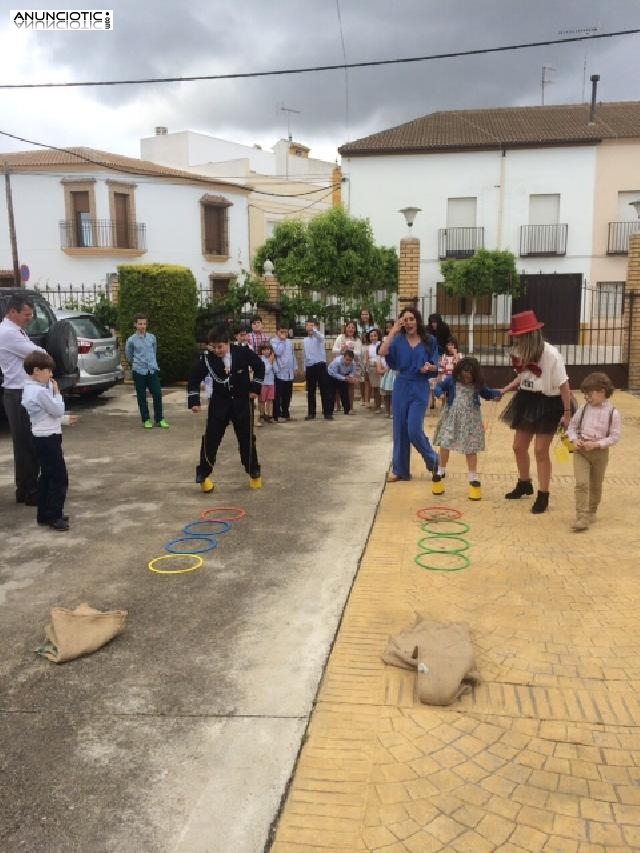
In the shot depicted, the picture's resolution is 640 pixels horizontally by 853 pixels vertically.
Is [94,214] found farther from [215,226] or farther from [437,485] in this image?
[437,485]

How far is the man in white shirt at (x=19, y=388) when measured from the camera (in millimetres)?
6309

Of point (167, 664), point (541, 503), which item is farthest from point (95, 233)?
point (167, 664)

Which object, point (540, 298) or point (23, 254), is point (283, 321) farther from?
point (23, 254)

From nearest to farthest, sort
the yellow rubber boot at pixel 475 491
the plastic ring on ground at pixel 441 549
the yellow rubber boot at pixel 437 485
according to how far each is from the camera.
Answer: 1. the plastic ring on ground at pixel 441 549
2. the yellow rubber boot at pixel 475 491
3. the yellow rubber boot at pixel 437 485

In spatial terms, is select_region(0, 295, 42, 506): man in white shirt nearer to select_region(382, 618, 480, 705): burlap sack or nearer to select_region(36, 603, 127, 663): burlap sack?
select_region(36, 603, 127, 663): burlap sack

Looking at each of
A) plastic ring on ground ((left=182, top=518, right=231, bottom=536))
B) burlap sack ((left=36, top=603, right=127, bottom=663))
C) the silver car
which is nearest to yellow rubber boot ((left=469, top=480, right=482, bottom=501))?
plastic ring on ground ((left=182, top=518, right=231, bottom=536))

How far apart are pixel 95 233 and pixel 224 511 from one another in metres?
28.6

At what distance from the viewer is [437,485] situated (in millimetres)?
6832

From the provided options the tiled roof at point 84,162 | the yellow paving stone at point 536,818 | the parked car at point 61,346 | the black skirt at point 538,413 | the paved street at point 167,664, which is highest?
the tiled roof at point 84,162

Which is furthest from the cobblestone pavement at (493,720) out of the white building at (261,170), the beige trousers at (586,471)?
the white building at (261,170)

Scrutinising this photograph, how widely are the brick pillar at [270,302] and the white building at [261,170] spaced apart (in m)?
22.7

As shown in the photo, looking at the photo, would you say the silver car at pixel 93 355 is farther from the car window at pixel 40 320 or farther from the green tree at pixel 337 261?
the green tree at pixel 337 261

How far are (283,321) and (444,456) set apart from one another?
9.52m

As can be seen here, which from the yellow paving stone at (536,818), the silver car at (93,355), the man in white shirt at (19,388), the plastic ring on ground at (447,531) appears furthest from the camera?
the silver car at (93,355)
